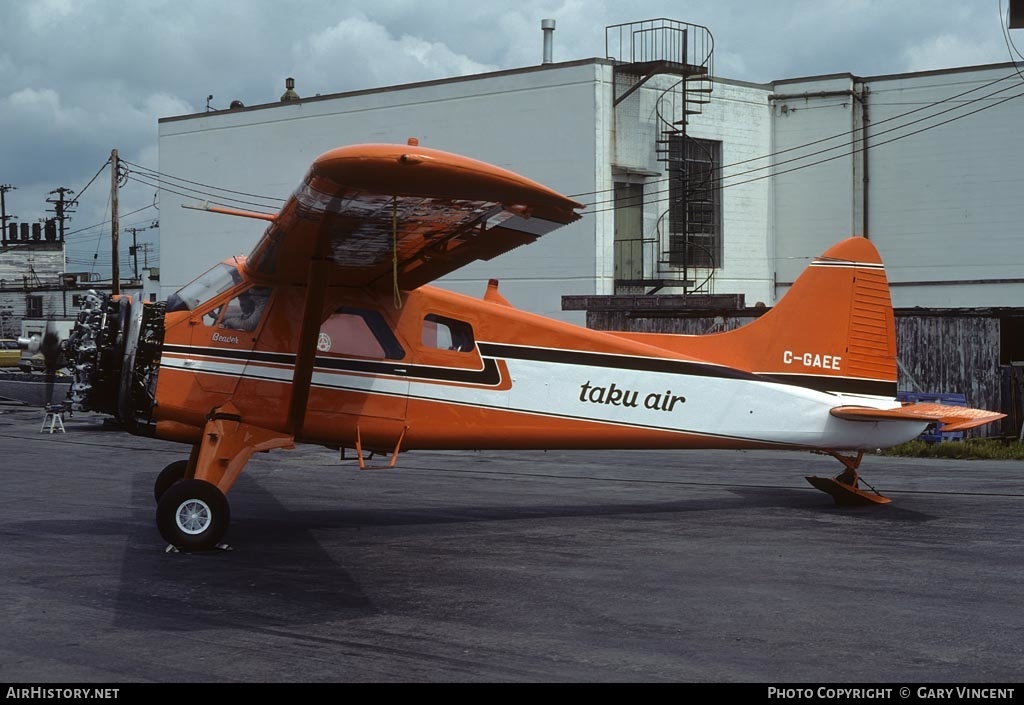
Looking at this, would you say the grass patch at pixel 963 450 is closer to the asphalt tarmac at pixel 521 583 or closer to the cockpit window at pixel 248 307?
the asphalt tarmac at pixel 521 583

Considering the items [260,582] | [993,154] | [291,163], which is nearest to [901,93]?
[993,154]

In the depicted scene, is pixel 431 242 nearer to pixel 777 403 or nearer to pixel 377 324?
pixel 377 324

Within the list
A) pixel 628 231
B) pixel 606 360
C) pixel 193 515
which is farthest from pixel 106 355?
pixel 628 231

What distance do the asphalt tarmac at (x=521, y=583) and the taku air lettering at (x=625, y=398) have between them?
1181 mm

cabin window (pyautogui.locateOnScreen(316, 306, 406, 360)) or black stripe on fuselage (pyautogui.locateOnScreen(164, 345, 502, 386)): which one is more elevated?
cabin window (pyautogui.locateOnScreen(316, 306, 406, 360))

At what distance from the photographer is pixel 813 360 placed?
11.5 meters

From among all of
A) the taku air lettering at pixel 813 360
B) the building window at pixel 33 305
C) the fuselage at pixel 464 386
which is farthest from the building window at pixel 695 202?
the building window at pixel 33 305

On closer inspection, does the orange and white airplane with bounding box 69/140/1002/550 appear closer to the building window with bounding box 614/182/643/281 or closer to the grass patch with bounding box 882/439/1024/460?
the grass patch with bounding box 882/439/1024/460

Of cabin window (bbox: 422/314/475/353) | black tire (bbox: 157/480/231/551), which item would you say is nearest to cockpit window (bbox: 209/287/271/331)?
cabin window (bbox: 422/314/475/353)

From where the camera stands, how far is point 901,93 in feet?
109

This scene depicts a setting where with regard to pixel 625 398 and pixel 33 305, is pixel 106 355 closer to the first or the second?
pixel 625 398

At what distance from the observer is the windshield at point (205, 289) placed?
10148mm

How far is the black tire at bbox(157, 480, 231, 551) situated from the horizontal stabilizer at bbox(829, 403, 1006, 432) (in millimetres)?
6028

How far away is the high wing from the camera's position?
691 cm
